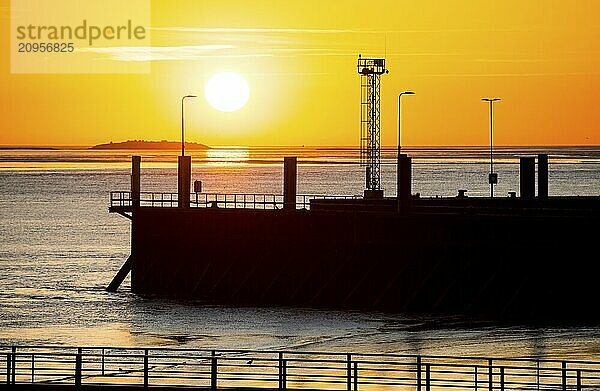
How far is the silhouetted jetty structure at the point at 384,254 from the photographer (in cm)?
6569

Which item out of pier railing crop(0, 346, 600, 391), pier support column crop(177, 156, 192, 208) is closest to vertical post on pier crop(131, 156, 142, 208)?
pier support column crop(177, 156, 192, 208)

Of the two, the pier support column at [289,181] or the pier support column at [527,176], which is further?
the pier support column at [527,176]

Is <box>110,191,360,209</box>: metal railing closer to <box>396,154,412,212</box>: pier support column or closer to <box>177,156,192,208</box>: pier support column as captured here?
<box>177,156,192,208</box>: pier support column

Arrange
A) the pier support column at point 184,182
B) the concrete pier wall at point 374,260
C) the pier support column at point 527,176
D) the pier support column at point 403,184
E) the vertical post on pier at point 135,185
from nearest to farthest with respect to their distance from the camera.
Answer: the concrete pier wall at point 374,260 < the pier support column at point 403,184 < the pier support column at point 184,182 < the vertical post on pier at point 135,185 < the pier support column at point 527,176

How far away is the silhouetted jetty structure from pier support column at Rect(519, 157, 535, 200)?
14 centimetres

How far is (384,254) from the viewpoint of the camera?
6975cm

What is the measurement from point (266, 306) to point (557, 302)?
13.8m

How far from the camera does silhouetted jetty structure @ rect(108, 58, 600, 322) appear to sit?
216 feet

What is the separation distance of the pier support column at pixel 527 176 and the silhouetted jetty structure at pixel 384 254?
0.14 meters

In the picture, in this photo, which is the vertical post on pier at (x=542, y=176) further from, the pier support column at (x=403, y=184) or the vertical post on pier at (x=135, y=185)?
the vertical post on pier at (x=135, y=185)

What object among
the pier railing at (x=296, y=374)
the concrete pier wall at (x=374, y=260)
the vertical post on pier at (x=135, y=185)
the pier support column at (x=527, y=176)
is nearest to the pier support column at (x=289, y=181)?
the concrete pier wall at (x=374, y=260)

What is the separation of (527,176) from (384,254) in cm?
1440

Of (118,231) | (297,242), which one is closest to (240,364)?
(297,242)

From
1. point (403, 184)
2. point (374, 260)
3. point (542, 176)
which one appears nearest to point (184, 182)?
point (374, 260)
